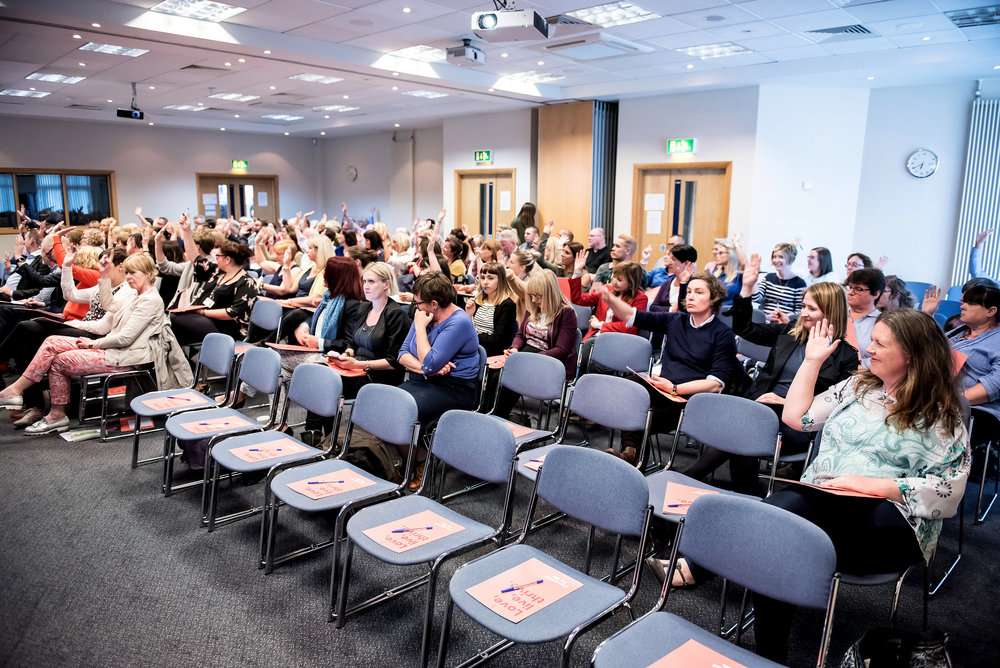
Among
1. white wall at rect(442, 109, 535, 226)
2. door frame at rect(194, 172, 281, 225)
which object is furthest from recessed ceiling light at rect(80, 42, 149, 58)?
door frame at rect(194, 172, 281, 225)

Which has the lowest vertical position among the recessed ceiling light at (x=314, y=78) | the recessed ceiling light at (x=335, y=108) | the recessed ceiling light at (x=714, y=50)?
the recessed ceiling light at (x=714, y=50)

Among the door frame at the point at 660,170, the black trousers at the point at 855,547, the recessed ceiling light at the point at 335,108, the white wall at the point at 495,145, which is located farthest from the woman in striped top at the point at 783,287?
the recessed ceiling light at the point at 335,108

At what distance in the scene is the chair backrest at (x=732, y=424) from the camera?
304 centimetres

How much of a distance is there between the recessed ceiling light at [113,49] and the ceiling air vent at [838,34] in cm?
813

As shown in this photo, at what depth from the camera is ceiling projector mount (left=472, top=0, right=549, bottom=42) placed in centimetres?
554

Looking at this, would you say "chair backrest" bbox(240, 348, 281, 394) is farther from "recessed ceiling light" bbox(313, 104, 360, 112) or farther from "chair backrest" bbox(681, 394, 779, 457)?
"recessed ceiling light" bbox(313, 104, 360, 112)

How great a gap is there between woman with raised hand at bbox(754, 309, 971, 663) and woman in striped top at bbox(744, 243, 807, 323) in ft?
11.9

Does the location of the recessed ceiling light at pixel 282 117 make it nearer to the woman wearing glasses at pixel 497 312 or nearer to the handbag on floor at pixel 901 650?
the woman wearing glasses at pixel 497 312

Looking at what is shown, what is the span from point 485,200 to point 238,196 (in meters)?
8.83

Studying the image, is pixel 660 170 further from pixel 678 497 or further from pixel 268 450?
pixel 268 450

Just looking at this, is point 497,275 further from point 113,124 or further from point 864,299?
point 113,124

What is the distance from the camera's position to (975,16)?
6.13 metres

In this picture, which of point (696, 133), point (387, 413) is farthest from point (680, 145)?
point (387, 413)

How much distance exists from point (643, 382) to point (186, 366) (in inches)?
146
